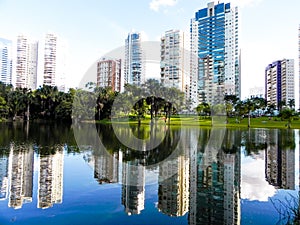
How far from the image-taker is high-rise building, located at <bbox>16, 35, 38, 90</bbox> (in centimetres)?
5288

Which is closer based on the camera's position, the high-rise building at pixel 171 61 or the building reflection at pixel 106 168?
the building reflection at pixel 106 168

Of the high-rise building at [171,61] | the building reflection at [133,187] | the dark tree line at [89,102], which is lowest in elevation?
the building reflection at [133,187]

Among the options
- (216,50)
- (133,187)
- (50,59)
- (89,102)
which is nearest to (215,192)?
(133,187)

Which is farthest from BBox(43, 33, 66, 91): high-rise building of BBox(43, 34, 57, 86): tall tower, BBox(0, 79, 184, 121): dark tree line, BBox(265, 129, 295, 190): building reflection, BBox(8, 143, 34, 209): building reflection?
BBox(265, 129, 295, 190): building reflection

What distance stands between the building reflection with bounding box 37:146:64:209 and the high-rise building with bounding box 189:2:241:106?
40651 millimetres

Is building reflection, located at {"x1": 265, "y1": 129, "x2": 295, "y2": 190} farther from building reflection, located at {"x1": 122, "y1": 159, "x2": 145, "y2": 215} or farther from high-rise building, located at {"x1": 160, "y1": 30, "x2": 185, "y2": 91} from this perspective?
high-rise building, located at {"x1": 160, "y1": 30, "x2": 185, "y2": 91}

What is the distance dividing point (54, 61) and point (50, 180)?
59869mm

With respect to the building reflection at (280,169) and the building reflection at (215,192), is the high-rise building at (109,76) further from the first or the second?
the building reflection at (215,192)

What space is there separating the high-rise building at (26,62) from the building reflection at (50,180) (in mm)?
48476

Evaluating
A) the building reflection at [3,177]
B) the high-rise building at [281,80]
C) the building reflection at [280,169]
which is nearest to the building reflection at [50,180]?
the building reflection at [3,177]

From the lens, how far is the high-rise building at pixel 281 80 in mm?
61812

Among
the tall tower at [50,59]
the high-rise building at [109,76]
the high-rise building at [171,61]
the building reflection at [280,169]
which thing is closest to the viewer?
the building reflection at [280,169]

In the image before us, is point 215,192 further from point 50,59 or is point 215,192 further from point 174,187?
point 50,59

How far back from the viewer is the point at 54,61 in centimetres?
6147
